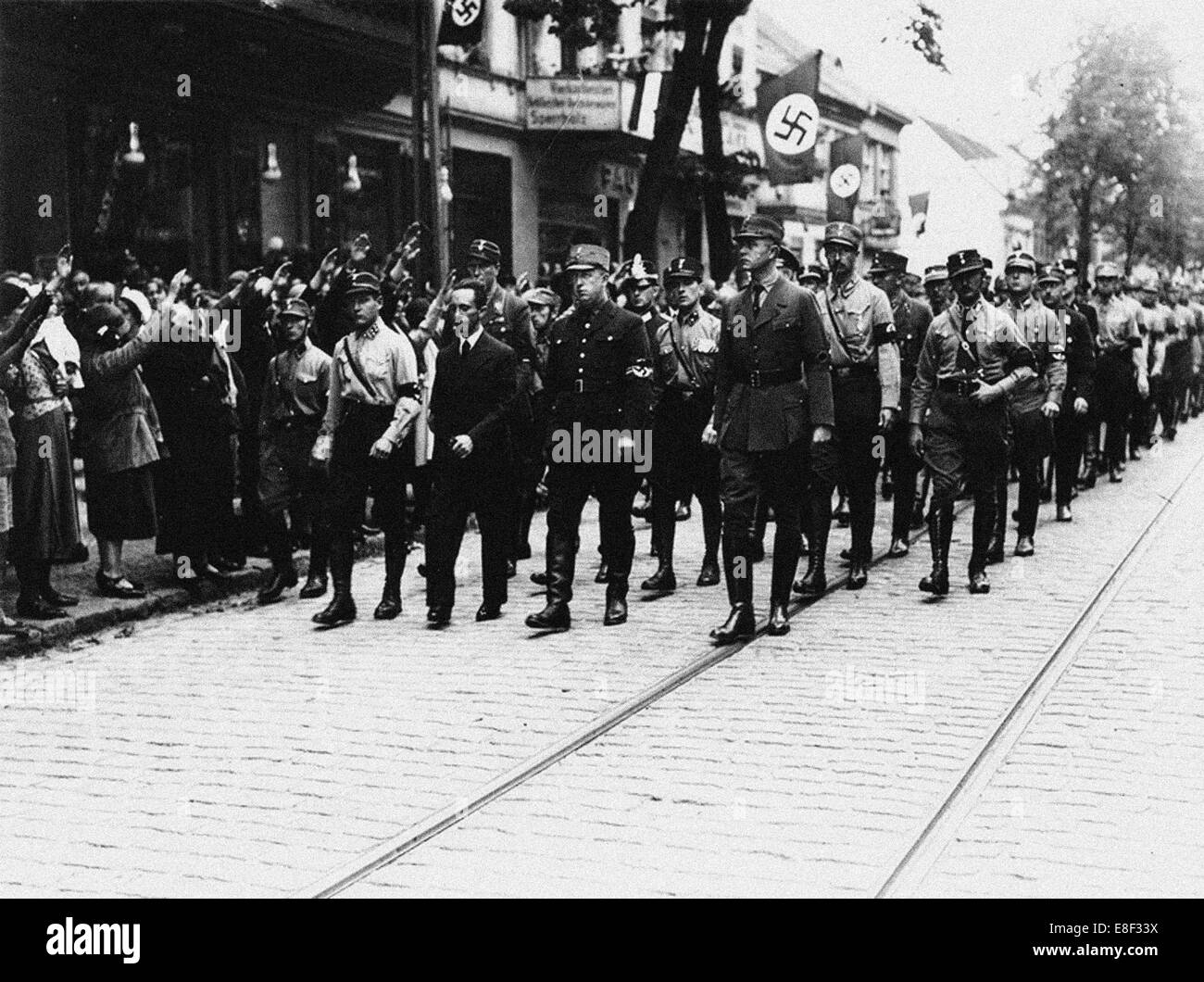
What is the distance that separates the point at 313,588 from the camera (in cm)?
1113

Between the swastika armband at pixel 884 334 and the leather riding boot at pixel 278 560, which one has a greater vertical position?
the swastika armband at pixel 884 334

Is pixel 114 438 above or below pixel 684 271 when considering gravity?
below

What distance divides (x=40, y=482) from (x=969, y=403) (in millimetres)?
5597

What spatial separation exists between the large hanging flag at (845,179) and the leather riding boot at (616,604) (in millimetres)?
15612

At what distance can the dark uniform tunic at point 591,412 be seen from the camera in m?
9.79

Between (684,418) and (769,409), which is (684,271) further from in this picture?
(769,409)

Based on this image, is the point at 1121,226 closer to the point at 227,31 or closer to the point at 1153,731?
the point at 227,31

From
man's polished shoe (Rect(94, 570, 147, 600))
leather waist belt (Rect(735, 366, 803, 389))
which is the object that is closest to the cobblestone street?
man's polished shoe (Rect(94, 570, 147, 600))

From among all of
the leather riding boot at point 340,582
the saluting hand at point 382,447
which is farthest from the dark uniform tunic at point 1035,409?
the leather riding boot at point 340,582

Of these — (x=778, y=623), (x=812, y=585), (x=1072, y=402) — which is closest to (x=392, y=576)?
(x=778, y=623)

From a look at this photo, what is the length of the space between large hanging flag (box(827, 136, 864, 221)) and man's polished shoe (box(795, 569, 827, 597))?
47.6 feet

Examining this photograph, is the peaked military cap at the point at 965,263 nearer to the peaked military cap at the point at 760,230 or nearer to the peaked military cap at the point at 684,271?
the peaked military cap at the point at 684,271
